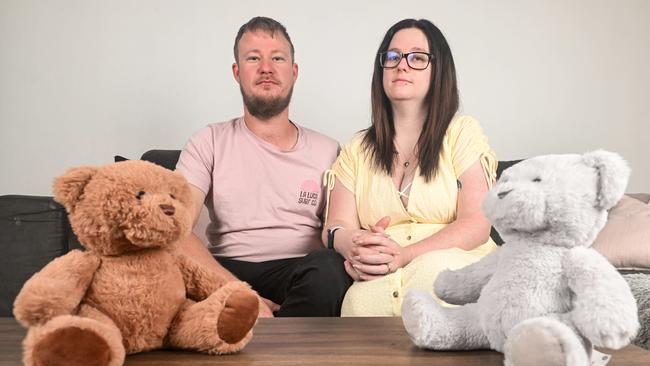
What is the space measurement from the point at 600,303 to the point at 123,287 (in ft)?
1.86

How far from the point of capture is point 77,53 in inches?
104

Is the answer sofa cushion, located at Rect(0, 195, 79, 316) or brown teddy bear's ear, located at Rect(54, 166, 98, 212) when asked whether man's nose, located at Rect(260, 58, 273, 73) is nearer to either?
sofa cushion, located at Rect(0, 195, 79, 316)

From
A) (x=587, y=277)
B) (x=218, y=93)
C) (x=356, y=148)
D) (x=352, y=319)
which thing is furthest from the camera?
(x=218, y=93)

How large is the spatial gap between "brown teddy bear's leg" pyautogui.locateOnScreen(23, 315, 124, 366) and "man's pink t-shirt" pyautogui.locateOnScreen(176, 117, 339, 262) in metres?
1.21

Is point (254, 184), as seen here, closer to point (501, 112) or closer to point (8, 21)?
point (501, 112)

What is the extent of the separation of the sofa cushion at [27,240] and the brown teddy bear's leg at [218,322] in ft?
3.43

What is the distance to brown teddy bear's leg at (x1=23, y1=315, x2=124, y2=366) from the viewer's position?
76cm

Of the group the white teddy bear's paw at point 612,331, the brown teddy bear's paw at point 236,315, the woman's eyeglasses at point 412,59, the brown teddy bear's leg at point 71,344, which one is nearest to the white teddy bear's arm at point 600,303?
the white teddy bear's paw at point 612,331

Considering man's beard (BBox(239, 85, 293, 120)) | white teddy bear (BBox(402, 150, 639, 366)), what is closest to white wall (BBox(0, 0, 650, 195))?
man's beard (BBox(239, 85, 293, 120))

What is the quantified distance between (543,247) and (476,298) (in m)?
0.18

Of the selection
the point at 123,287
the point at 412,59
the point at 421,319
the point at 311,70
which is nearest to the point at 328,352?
the point at 421,319

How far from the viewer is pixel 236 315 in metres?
0.92

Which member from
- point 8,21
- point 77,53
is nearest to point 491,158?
point 77,53

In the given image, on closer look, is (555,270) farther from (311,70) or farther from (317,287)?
(311,70)
